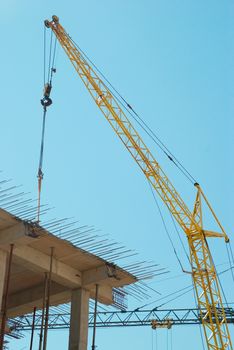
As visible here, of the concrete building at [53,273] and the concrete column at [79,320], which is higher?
the concrete building at [53,273]

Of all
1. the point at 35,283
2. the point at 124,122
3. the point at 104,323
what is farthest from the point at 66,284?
the point at 104,323

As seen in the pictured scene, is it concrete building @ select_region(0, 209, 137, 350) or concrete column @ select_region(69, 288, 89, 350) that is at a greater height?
concrete building @ select_region(0, 209, 137, 350)

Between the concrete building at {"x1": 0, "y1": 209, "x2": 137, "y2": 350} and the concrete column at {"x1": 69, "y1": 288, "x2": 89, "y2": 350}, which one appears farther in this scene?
the concrete column at {"x1": 69, "y1": 288, "x2": 89, "y2": 350}

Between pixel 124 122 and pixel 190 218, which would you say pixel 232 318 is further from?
pixel 124 122

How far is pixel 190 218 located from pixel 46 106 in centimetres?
1801

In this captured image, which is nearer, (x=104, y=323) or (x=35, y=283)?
(x=35, y=283)

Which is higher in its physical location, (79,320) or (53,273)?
(53,273)

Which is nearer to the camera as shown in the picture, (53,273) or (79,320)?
(53,273)

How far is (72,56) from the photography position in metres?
50.5

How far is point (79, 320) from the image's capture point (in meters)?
30.9

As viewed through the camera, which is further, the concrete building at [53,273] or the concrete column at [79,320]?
the concrete column at [79,320]

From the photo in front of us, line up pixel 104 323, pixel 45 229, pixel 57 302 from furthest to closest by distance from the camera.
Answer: pixel 104 323 < pixel 57 302 < pixel 45 229

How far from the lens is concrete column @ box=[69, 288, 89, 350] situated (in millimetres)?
30403

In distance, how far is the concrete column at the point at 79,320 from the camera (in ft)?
99.7
